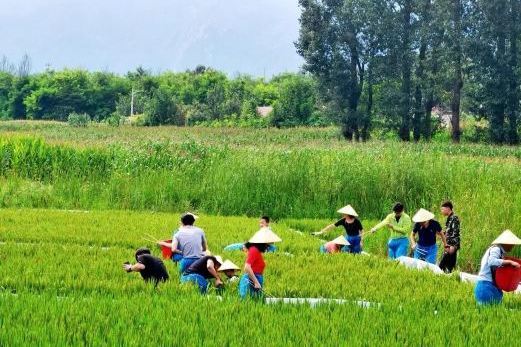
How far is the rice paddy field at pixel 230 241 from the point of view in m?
6.43

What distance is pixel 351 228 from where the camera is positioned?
447 inches

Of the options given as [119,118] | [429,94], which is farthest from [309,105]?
[429,94]

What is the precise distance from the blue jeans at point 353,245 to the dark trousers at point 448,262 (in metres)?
1.37

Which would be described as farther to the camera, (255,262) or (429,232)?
(429,232)

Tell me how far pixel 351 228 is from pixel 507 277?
407 centimetres

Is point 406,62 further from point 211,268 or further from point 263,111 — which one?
point 211,268

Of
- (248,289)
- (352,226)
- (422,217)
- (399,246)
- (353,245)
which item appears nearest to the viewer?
(248,289)

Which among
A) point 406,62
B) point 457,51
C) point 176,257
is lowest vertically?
point 176,257

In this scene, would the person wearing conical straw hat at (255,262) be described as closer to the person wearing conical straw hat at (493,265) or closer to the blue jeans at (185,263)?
the blue jeans at (185,263)

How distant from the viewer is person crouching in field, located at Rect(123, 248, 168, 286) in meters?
8.15

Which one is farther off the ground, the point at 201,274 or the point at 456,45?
the point at 456,45

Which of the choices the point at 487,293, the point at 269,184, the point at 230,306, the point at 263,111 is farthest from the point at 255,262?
the point at 263,111

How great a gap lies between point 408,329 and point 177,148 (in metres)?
16.8

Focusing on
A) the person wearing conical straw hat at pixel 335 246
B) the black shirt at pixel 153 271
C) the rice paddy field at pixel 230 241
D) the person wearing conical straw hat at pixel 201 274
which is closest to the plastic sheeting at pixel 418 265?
the rice paddy field at pixel 230 241
